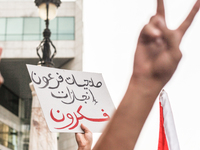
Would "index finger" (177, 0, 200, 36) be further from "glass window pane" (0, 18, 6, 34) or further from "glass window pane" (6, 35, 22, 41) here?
"glass window pane" (0, 18, 6, 34)

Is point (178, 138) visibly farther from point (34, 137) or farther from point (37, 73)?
point (34, 137)

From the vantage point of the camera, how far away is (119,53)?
3.72 meters

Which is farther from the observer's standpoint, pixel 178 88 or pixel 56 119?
pixel 178 88

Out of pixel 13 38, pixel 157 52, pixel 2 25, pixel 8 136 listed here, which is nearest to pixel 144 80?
pixel 157 52

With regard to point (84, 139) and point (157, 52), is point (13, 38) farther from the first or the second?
point (84, 139)

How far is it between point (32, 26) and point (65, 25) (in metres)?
2.09

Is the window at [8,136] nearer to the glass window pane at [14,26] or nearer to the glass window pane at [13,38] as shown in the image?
the glass window pane at [13,38]

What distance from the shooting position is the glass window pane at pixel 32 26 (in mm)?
22469

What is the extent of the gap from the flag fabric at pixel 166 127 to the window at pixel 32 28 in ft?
62.2

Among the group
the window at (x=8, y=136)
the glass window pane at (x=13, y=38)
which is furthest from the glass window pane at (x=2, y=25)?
the window at (x=8, y=136)

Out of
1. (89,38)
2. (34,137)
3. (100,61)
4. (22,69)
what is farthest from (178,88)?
(22,69)

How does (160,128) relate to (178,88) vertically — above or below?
below

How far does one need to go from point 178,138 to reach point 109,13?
1485 millimetres

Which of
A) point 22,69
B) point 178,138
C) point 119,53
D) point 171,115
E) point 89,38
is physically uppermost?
point 22,69
